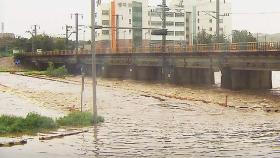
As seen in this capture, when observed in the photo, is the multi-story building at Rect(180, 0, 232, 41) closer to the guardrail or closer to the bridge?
the bridge

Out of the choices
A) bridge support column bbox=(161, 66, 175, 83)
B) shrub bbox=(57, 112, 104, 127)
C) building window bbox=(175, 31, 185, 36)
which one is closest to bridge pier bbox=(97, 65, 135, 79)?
bridge support column bbox=(161, 66, 175, 83)

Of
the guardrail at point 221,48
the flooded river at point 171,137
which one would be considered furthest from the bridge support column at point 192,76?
the flooded river at point 171,137

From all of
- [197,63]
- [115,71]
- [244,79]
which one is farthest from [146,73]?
[244,79]

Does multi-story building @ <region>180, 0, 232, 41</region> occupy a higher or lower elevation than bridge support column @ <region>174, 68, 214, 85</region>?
higher

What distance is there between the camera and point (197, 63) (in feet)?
226

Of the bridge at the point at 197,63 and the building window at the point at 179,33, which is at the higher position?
the building window at the point at 179,33

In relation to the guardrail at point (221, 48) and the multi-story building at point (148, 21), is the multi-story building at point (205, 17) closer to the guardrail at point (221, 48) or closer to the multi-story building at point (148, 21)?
the multi-story building at point (148, 21)

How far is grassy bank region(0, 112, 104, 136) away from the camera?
24.5 m

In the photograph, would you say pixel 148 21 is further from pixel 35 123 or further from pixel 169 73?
pixel 35 123

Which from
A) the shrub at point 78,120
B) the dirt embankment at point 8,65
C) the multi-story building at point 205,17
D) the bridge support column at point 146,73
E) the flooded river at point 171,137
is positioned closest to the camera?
the flooded river at point 171,137

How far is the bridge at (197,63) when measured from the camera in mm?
56188

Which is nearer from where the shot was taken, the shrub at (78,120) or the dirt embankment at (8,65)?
the shrub at (78,120)

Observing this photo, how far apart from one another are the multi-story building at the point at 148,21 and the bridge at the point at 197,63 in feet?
154

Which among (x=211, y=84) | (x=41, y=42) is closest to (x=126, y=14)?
(x=41, y=42)
